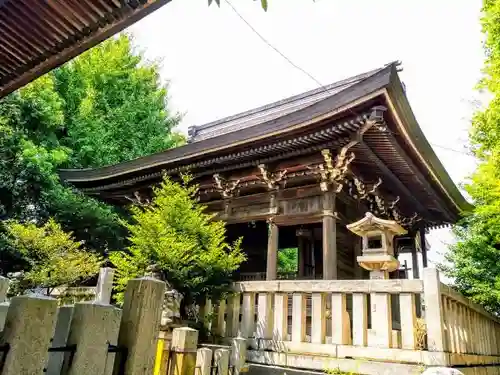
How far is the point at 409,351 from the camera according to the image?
4.49m

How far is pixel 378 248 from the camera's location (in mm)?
6105

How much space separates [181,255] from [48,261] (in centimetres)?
653

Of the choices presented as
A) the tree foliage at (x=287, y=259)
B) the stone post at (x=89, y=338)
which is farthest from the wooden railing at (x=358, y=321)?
the tree foliage at (x=287, y=259)

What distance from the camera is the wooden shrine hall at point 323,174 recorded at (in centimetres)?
667

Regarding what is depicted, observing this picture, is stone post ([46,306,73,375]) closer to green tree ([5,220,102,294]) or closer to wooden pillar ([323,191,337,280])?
wooden pillar ([323,191,337,280])

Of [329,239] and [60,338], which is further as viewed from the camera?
[329,239]

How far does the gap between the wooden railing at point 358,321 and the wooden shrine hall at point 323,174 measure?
202 cm

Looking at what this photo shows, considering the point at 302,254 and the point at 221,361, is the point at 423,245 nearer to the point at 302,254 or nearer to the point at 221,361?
the point at 302,254

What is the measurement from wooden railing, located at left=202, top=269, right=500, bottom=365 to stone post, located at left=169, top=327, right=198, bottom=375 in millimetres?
1950

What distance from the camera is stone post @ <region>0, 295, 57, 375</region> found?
1.36 m

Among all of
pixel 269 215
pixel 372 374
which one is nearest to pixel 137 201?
pixel 269 215

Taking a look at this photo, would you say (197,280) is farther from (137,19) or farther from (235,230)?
(235,230)

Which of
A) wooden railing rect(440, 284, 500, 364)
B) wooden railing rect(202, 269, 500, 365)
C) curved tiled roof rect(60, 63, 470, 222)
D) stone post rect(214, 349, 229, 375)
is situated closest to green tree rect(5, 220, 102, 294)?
curved tiled roof rect(60, 63, 470, 222)

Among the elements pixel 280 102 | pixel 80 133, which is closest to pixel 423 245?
pixel 280 102
